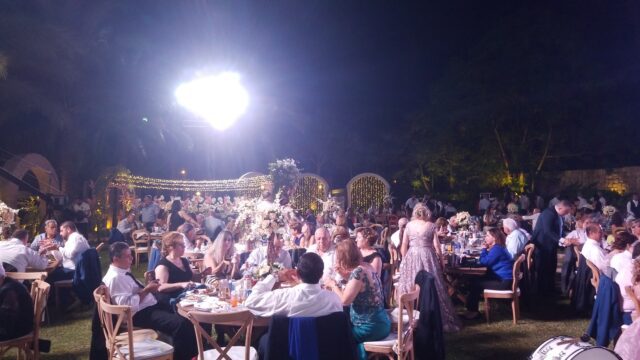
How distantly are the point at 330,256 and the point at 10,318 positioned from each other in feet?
10.5

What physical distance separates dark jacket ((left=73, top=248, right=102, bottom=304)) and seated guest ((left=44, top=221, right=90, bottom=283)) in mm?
304

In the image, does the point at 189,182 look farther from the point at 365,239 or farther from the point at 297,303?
the point at 297,303

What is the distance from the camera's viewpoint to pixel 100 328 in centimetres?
467

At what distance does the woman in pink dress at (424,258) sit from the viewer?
6.43m

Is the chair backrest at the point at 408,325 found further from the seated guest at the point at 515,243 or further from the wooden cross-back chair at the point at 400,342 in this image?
the seated guest at the point at 515,243

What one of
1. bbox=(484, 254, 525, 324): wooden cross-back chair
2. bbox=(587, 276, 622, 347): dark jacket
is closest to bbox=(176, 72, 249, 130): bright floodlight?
bbox=(484, 254, 525, 324): wooden cross-back chair

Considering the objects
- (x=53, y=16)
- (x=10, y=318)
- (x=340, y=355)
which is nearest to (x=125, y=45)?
(x=53, y=16)

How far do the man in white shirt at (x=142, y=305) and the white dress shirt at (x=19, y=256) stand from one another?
2.40 m

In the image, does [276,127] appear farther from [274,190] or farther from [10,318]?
[10,318]

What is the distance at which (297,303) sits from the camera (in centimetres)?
366

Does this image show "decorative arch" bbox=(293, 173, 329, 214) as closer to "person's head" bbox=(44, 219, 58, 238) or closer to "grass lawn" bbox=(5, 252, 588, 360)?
"person's head" bbox=(44, 219, 58, 238)

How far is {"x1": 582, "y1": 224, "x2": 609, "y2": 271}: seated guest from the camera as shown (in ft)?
20.5

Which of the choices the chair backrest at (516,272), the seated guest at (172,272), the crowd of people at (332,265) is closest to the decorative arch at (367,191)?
the crowd of people at (332,265)

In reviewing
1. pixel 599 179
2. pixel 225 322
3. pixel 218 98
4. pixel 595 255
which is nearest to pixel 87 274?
pixel 218 98
